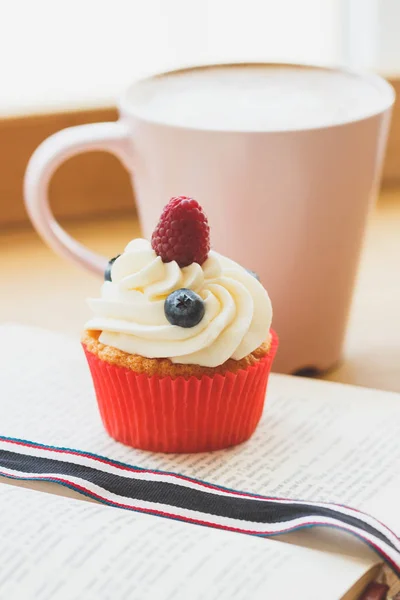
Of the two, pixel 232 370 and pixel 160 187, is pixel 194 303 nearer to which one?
pixel 232 370

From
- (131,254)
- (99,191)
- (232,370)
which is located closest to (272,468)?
(232,370)

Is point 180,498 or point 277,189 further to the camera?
point 277,189

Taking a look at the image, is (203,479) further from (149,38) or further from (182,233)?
(149,38)

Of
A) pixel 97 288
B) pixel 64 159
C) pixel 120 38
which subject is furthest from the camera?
pixel 120 38

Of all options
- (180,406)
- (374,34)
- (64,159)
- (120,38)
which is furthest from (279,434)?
(374,34)

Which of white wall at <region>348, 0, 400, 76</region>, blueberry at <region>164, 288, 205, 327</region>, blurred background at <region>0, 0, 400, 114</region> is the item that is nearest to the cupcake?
blueberry at <region>164, 288, 205, 327</region>

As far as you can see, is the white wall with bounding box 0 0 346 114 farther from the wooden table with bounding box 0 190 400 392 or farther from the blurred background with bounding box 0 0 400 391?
the wooden table with bounding box 0 190 400 392

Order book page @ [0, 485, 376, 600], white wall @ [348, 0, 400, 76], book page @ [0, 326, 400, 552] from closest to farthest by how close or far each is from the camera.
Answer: book page @ [0, 485, 376, 600] → book page @ [0, 326, 400, 552] → white wall @ [348, 0, 400, 76]
